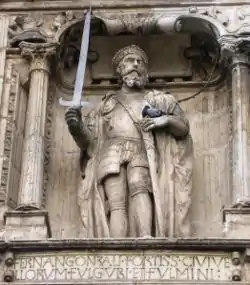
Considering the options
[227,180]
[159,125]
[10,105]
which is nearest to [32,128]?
[10,105]

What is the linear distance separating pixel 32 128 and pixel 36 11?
1.54 meters

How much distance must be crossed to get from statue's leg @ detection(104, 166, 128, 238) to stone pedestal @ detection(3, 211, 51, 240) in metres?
0.63

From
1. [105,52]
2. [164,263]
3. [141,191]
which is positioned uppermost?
[105,52]

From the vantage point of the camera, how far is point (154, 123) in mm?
11656

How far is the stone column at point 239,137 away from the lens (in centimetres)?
1118

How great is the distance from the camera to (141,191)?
11469mm

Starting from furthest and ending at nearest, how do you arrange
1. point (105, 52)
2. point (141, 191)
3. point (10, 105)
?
point (105, 52) < point (10, 105) < point (141, 191)

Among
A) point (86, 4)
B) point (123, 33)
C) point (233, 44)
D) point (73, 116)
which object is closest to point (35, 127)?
point (73, 116)

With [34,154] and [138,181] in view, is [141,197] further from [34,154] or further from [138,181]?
[34,154]

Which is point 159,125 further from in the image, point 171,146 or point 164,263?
point 164,263

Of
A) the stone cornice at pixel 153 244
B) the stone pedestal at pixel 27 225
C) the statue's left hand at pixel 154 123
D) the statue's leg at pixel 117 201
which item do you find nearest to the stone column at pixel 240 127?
the stone cornice at pixel 153 244

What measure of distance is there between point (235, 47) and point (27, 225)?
285 cm

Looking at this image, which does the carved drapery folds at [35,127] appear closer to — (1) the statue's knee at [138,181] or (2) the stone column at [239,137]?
(1) the statue's knee at [138,181]

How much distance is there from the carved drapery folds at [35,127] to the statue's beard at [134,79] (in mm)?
820
